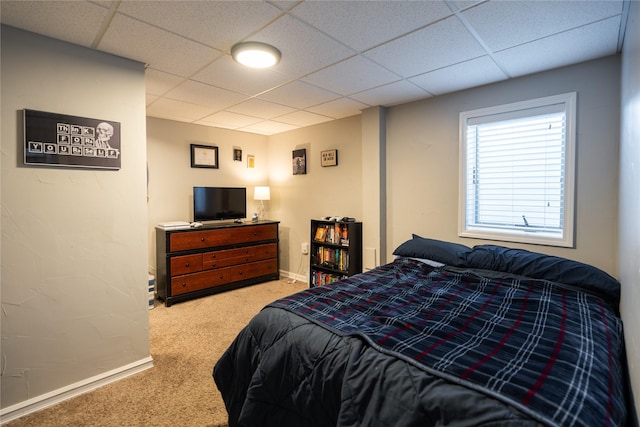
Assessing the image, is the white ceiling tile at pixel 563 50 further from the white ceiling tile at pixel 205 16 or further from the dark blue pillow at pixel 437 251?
the white ceiling tile at pixel 205 16

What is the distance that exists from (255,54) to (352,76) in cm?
89

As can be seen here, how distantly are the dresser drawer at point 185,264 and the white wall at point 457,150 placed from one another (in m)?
2.38

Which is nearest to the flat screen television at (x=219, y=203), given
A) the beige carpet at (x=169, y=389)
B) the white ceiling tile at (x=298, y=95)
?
the beige carpet at (x=169, y=389)

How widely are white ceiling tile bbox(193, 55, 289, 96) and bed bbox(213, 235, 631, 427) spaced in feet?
5.94

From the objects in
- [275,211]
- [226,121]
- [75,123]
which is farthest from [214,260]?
[75,123]

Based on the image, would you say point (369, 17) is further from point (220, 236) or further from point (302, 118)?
point (220, 236)

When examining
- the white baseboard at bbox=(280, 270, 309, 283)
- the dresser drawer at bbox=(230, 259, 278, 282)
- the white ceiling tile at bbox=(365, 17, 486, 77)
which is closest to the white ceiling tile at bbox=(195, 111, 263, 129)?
the dresser drawer at bbox=(230, 259, 278, 282)

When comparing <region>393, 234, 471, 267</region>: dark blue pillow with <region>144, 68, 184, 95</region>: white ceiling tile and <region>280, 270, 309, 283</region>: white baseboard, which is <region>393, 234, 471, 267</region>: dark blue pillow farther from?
<region>144, 68, 184, 95</region>: white ceiling tile

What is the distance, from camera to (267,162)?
17.2 feet

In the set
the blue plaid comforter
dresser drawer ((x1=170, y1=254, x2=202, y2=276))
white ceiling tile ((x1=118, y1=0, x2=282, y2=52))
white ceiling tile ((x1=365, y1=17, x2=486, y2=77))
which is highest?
white ceiling tile ((x1=365, y1=17, x2=486, y2=77))

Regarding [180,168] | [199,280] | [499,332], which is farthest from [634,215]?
[180,168]

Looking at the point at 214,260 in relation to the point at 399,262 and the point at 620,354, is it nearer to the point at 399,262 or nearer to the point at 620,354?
the point at 399,262

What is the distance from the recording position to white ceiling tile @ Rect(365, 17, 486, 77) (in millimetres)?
1928

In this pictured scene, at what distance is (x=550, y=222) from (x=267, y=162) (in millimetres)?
4005
